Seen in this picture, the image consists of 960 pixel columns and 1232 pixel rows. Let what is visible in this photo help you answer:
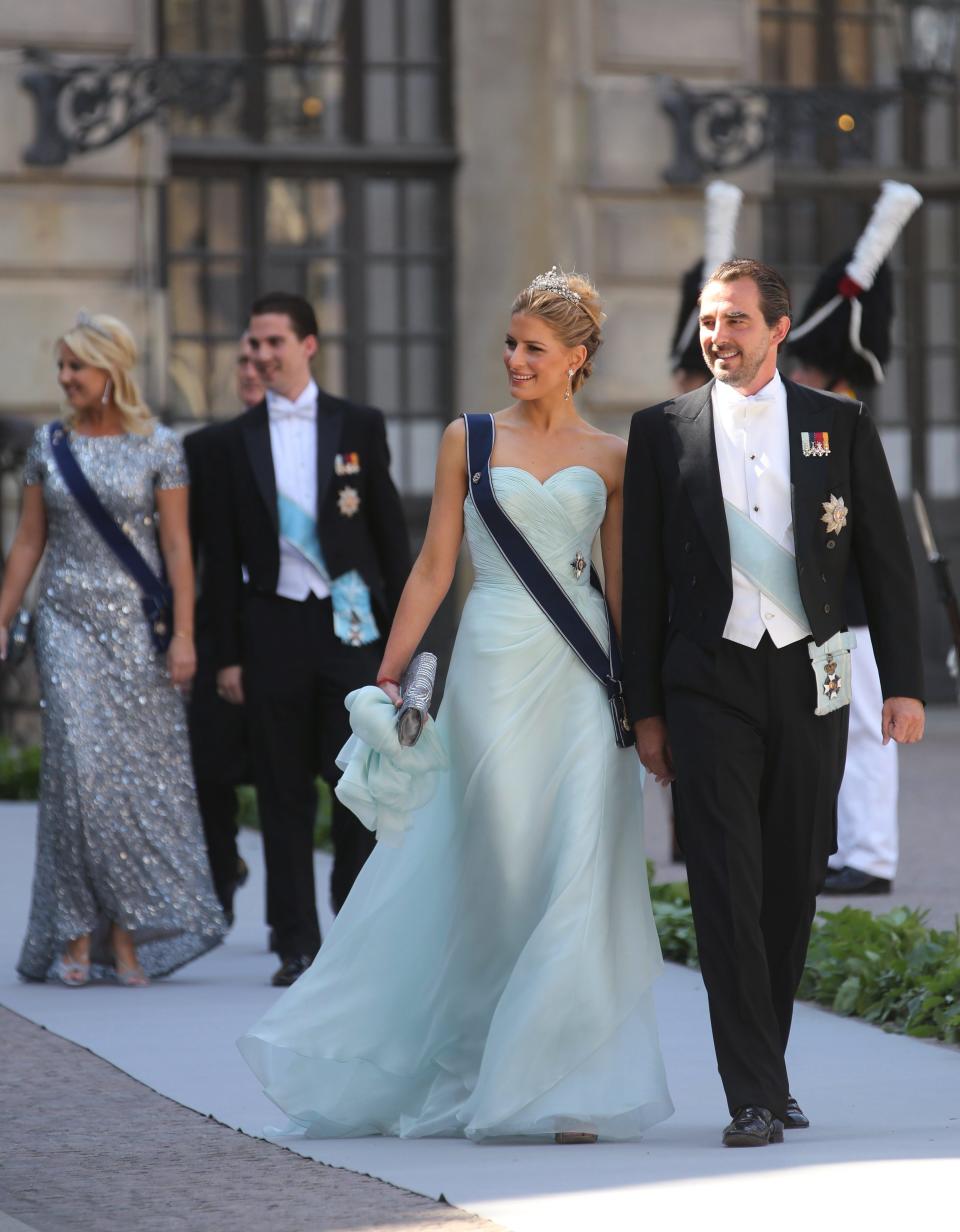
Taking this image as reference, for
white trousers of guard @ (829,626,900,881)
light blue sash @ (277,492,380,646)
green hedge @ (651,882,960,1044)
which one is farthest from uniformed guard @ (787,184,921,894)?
light blue sash @ (277,492,380,646)

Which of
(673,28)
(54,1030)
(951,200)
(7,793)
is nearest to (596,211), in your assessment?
(673,28)

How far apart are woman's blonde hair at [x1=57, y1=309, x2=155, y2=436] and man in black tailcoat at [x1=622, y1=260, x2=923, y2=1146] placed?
2.64m

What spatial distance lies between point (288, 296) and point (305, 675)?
46.8 inches

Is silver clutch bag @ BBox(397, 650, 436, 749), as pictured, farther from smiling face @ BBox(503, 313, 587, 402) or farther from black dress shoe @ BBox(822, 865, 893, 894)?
black dress shoe @ BBox(822, 865, 893, 894)

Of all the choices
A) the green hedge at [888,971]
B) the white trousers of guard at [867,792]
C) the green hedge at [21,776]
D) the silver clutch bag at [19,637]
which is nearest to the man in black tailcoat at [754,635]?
the green hedge at [888,971]

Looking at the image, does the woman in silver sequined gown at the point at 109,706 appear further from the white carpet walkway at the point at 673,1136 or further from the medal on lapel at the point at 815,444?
the medal on lapel at the point at 815,444

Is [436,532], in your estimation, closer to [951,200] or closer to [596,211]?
[596,211]

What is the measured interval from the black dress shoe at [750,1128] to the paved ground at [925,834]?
10.0 ft

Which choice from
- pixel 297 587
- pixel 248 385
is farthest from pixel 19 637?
pixel 248 385

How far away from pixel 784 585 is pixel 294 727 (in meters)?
2.65

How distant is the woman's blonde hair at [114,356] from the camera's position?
307 inches

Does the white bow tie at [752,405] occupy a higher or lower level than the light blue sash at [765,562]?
higher

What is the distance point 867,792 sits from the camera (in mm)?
9406

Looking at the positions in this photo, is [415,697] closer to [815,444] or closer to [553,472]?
[553,472]
